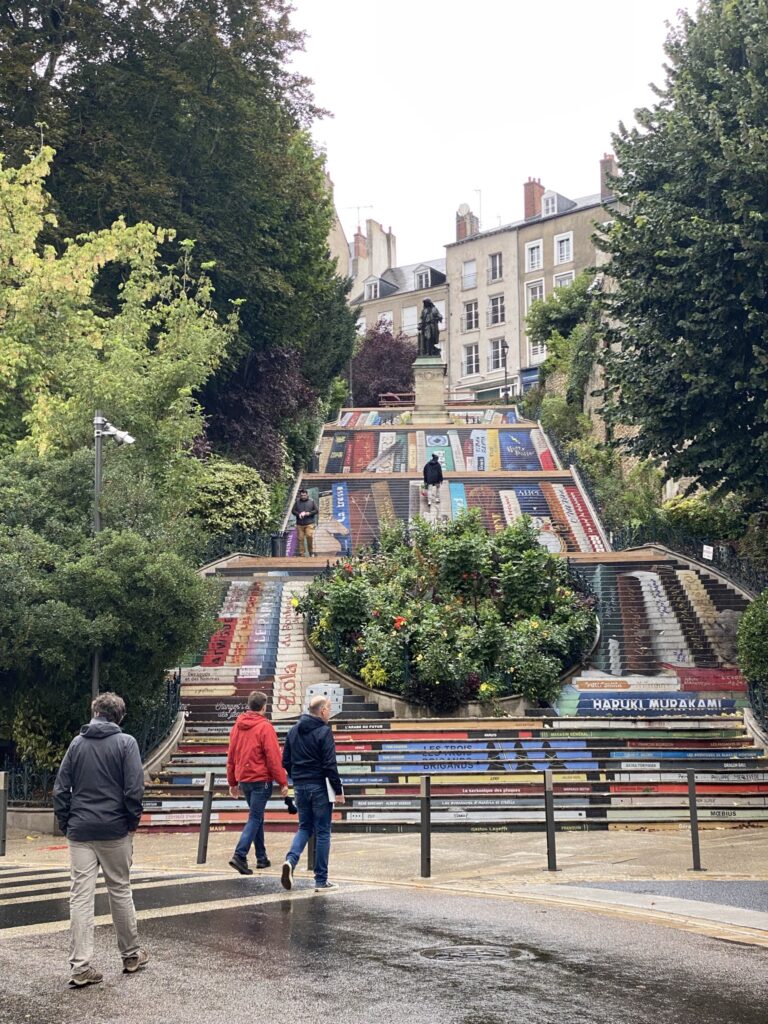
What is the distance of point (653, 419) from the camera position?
20922 millimetres

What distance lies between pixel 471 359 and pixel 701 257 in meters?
58.9

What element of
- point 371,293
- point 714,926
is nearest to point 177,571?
point 714,926

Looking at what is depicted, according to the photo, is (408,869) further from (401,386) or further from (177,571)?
(401,386)

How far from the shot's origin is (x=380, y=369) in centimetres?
7244

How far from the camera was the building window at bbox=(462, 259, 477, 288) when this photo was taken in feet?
258

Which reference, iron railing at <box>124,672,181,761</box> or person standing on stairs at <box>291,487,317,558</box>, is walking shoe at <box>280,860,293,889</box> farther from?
person standing on stairs at <box>291,487,317,558</box>

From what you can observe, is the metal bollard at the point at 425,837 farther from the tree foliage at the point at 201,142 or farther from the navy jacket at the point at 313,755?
the tree foliage at the point at 201,142

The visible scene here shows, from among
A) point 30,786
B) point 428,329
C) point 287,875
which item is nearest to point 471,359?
point 428,329

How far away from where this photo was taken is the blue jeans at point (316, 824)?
9.85 m

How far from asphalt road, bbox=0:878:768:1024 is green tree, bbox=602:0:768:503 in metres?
13.1

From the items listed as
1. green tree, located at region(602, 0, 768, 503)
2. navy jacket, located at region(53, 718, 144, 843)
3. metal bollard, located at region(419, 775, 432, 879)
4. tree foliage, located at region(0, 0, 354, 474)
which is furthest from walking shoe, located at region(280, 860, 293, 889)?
tree foliage, located at region(0, 0, 354, 474)

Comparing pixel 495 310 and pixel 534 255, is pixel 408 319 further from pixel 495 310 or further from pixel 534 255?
pixel 534 255

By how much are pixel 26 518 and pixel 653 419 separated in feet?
35.1

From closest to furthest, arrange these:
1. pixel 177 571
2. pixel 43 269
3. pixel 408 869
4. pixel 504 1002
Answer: pixel 504 1002 < pixel 408 869 < pixel 177 571 < pixel 43 269
